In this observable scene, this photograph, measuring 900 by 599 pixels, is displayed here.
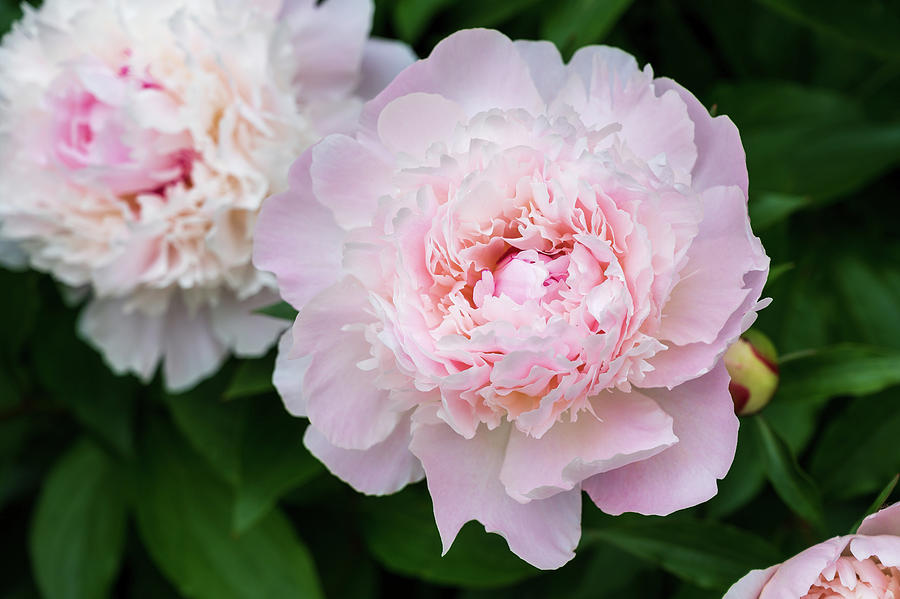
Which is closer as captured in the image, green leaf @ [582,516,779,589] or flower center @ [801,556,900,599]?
flower center @ [801,556,900,599]

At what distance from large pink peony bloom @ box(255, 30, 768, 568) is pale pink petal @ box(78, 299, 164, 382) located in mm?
449

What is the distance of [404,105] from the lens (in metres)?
0.67

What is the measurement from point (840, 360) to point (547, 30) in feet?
1.59

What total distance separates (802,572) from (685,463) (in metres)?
0.12

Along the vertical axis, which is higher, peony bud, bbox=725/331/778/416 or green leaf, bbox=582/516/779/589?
peony bud, bbox=725/331/778/416

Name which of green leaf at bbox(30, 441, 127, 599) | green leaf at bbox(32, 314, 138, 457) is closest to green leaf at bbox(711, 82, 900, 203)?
green leaf at bbox(32, 314, 138, 457)

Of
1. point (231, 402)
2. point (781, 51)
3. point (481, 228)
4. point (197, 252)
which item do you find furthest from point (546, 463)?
point (781, 51)

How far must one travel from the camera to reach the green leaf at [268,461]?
987 millimetres

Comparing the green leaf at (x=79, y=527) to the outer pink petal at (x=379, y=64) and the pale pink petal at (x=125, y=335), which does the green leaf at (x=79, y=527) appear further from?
the outer pink petal at (x=379, y=64)

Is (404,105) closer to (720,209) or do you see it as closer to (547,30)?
(720,209)

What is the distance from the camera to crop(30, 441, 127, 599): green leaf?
4.28ft

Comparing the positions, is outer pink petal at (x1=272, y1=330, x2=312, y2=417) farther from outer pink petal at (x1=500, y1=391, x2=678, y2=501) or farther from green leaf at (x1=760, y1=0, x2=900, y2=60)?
green leaf at (x1=760, y1=0, x2=900, y2=60)

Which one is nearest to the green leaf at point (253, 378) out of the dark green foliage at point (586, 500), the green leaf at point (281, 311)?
the dark green foliage at point (586, 500)

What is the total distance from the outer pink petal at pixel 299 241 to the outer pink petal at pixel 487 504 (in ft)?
0.48
